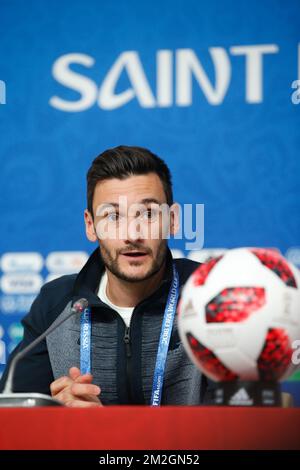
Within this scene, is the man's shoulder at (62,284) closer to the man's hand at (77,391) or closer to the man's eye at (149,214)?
the man's eye at (149,214)

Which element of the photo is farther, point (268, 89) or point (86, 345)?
point (268, 89)

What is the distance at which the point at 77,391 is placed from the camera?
4.58 ft

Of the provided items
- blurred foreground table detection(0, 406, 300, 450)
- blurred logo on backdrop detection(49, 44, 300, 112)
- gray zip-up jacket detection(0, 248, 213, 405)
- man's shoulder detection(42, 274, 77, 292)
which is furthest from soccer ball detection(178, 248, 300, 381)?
Answer: blurred logo on backdrop detection(49, 44, 300, 112)

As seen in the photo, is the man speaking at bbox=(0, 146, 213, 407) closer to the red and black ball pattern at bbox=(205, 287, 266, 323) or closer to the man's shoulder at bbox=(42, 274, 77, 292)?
the man's shoulder at bbox=(42, 274, 77, 292)

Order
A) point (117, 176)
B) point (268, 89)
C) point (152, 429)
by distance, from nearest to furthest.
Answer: point (152, 429) → point (117, 176) → point (268, 89)

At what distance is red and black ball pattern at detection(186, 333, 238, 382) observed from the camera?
1.06m

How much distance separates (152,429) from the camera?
0.89 m

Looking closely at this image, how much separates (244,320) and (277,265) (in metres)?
0.11

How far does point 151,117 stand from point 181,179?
225mm

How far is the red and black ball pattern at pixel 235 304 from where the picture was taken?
104cm

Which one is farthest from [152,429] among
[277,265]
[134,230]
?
[134,230]

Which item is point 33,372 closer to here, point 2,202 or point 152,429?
point 2,202

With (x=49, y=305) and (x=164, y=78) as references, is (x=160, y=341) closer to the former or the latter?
(x=49, y=305)

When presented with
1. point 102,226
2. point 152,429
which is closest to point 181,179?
point 102,226
